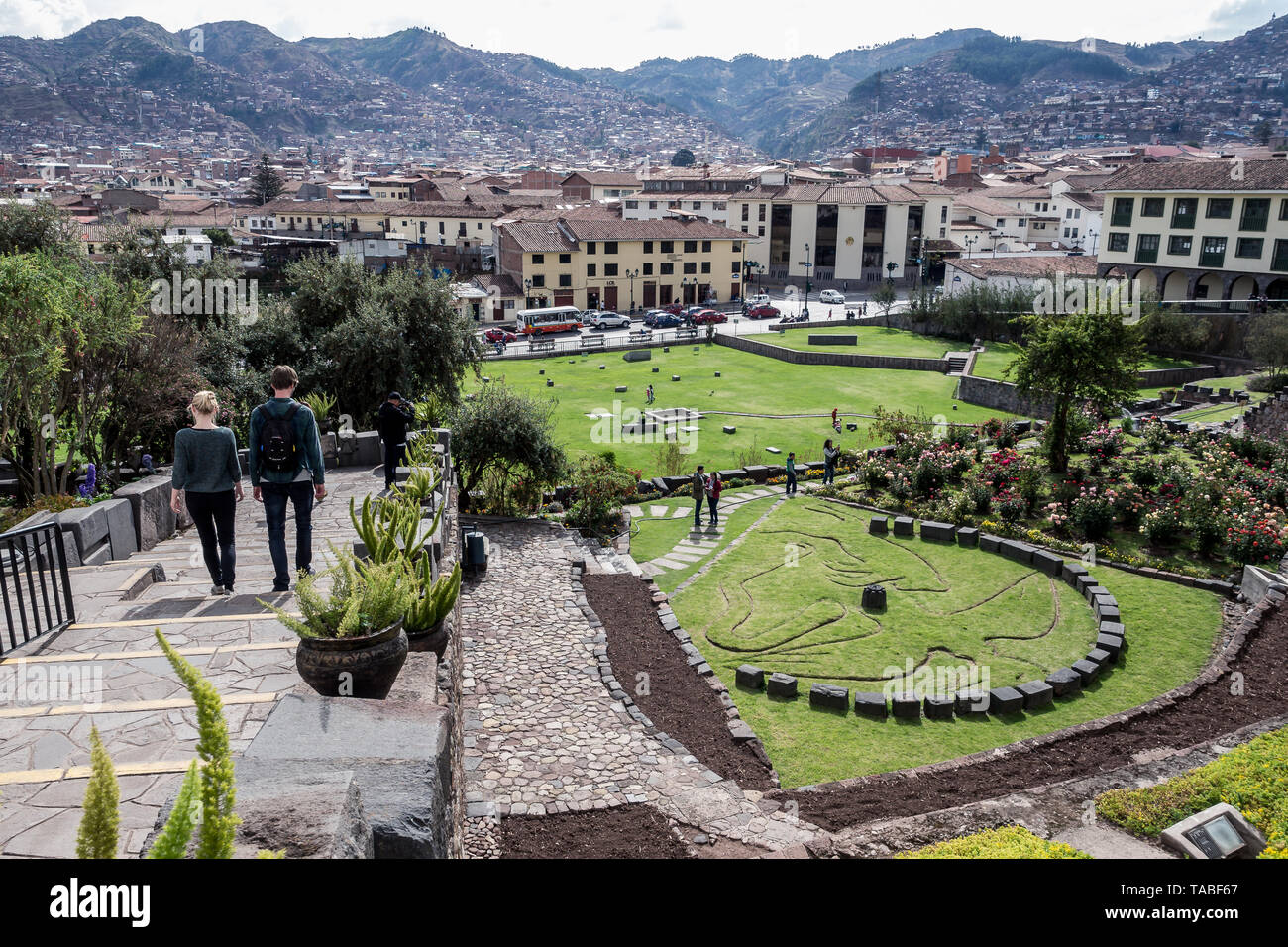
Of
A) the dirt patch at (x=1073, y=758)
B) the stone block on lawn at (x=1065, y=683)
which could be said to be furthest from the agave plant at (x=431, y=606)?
the stone block on lawn at (x=1065, y=683)

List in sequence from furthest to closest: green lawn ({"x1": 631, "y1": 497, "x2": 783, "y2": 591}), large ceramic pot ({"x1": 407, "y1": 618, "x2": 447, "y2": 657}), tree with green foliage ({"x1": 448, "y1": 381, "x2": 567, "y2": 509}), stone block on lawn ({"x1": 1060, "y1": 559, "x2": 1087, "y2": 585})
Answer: tree with green foliage ({"x1": 448, "y1": 381, "x2": 567, "y2": 509})
green lawn ({"x1": 631, "y1": 497, "x2": 783, "y2": 591})
stone block on lawn ({"x1": 1060, "y1": 559, "x2": 1087, "y2": 585})
large ceramic pot ({"x1": 407, "y1": 618, "x2": 447, "y2": 657})

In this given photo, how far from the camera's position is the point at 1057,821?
356 inches

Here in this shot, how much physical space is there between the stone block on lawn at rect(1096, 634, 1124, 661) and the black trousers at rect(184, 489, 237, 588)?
41.5 ft

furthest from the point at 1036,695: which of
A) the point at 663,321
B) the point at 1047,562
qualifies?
the point at 663,321

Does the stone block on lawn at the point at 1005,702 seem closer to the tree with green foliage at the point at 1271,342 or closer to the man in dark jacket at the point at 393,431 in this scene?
the man in dark jacket at the point at 393,431

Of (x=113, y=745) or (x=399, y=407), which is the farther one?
(x=399, y=407)

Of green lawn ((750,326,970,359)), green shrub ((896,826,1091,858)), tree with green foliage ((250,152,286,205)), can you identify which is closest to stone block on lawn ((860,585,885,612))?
green shrub ((896,826,1091,858))

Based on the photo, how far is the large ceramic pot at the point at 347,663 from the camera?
6.10m

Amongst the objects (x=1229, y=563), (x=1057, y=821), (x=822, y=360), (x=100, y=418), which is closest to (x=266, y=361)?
(x=100, y=418)

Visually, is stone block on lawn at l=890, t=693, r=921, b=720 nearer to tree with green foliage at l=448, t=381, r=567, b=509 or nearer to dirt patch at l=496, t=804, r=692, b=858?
dirt patch at l=496, t=804, r=692, b=858

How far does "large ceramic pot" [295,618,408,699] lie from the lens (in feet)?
20.0

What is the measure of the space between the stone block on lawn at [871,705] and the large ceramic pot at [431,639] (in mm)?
6437
